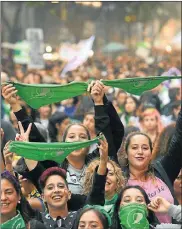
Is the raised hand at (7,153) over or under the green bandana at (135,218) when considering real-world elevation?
over

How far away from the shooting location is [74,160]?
8070 millimetres

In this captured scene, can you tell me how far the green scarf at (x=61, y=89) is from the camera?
7801 millimetres

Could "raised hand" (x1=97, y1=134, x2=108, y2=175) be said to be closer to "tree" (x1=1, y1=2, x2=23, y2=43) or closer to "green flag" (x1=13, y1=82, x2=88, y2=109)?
"green flag" (x1=13, y1=82, x2=88, y2=109)

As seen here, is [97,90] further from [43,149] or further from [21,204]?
[21,204]

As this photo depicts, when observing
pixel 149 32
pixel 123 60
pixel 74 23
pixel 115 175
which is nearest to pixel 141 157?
pixel 115 175

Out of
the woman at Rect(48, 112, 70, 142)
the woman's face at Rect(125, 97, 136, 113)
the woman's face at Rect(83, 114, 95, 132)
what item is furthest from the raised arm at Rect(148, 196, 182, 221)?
the woman's face at Rect(125, 97, 136, 113)

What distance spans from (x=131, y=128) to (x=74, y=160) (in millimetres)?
2386

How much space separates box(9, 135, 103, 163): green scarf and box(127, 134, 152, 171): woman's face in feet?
1.89

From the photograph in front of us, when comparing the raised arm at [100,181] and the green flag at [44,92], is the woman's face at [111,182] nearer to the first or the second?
the raised arm at [100,181]

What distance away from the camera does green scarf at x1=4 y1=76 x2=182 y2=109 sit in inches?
307

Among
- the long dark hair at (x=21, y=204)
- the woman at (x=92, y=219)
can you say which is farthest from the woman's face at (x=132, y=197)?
the long dark hair at (x=21, y=204)

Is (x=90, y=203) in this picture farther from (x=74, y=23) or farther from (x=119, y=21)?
(x=119, y=21)

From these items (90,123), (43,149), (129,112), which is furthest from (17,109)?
(129,112)

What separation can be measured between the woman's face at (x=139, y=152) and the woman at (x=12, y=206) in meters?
0.91
